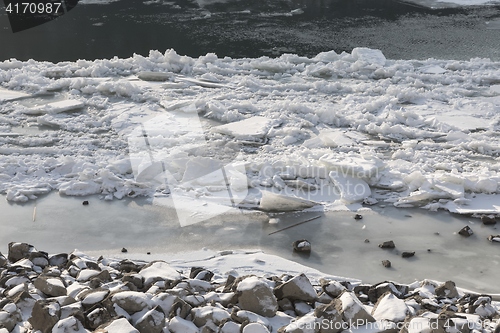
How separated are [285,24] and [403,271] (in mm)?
9318

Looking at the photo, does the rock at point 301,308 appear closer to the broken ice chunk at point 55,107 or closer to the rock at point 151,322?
the rock at point 151,322

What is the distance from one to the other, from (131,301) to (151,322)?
20cm

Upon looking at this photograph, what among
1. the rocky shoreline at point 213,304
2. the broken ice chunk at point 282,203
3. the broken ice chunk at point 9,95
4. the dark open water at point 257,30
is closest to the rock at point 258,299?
the rocky shoreline at point 213,304

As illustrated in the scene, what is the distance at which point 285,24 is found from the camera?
1283 centimetres

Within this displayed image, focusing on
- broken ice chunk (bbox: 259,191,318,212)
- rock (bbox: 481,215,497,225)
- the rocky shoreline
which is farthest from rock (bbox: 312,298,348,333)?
rock (bbox: 481,215,497,225)

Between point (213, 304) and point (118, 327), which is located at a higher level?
point (118, 327)

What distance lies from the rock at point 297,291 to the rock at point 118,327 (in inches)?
35.4

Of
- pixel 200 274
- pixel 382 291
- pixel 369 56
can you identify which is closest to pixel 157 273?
pixel 200 274

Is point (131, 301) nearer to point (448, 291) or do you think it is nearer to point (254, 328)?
point (254, 328)

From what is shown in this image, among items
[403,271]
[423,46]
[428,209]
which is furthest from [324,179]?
[423,46]

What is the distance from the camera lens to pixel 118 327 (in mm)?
2941

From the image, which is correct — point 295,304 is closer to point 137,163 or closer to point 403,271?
point 403,271

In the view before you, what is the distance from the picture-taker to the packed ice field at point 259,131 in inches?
211

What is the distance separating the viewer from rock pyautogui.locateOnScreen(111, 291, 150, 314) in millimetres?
3156
